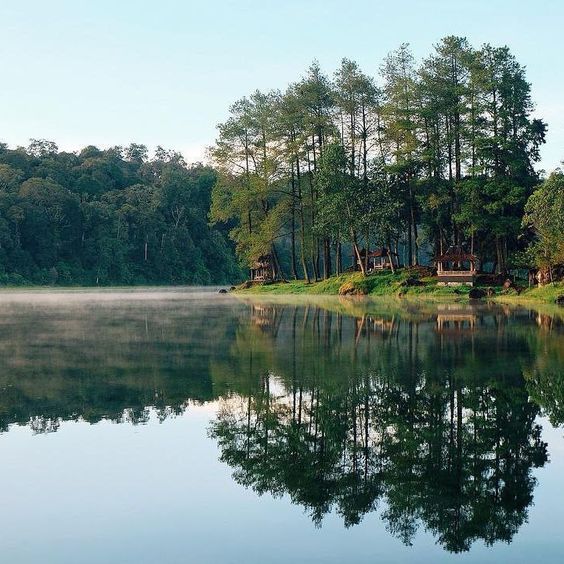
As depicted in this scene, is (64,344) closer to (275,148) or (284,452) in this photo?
(284,452)

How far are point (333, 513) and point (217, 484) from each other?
1758mm

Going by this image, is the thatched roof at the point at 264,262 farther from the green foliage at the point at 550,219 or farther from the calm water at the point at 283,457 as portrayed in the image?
the calm water at the point at 283,457

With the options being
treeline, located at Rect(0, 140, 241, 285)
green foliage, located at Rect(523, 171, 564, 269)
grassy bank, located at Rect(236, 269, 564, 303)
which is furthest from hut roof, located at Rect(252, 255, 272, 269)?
treeline, located at Rect(0, 140, 241, 285)

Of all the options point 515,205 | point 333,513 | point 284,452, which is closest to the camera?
point 333,513

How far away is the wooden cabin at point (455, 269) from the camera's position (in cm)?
6450

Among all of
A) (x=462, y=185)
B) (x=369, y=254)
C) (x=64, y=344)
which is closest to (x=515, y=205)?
(x=462, y=185)

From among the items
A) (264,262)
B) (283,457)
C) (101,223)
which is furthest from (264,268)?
(283,457)

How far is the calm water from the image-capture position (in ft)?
24.1

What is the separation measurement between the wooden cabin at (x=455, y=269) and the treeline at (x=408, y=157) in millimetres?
3358

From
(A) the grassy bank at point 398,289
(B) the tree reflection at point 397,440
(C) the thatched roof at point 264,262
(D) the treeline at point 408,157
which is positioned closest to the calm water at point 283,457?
(B) the tree reflection at point 397,440

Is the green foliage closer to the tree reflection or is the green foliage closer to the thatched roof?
the tree reflection

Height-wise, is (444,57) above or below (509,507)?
above

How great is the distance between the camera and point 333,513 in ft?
26.6

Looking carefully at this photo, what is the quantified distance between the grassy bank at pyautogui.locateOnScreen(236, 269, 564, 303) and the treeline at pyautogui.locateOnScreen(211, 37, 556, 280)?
355 cm
